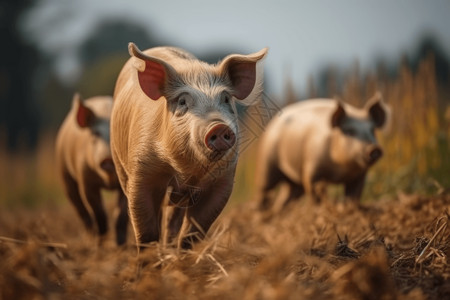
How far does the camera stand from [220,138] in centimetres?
270

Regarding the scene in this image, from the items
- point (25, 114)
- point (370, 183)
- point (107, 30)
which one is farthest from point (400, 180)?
point (107, 30)

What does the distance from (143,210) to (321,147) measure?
11.7ft

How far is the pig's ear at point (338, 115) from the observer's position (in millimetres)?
5969

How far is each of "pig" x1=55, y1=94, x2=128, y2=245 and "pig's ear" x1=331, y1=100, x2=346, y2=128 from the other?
2.51 m

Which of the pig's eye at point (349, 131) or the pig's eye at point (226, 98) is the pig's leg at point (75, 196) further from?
the pig's eye at point (226, 98)

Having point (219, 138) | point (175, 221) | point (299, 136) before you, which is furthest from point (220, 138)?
point (299, 136)

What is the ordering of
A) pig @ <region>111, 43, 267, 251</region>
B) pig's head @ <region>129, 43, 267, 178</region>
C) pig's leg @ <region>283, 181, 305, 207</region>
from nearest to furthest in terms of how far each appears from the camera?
1. pig's head @ <region>129, 43, 267, 178</region>
2. pig @ <region>111, 43, 267, 251</region>
3. pig's leg @ <region>283, 181, 305, 207</region>

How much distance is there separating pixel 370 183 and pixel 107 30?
1053 inches

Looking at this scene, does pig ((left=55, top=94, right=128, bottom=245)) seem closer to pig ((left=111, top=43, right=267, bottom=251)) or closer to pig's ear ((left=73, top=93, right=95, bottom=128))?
pig's ear ((left=73, top=93, right=95, bottom=128))

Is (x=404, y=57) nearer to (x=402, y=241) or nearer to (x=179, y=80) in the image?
(x=402, y=241)

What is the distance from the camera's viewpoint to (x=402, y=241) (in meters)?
3.68

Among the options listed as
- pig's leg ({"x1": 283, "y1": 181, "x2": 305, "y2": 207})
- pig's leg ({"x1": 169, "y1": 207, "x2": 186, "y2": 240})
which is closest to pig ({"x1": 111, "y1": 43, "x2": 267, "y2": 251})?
pig's leg ({"x1": 169, "y1": 207, "x2": 186, "y2": 240})

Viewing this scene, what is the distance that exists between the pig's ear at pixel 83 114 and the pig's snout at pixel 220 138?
117 inches

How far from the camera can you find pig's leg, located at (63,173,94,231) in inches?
234
